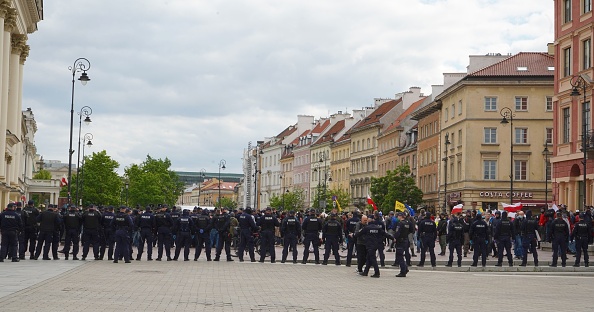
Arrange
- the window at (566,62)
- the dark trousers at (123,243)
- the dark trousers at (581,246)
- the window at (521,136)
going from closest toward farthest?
the dark trousers at (123,243) → the dark trousers at (581,246) → the window at (566,62) → the window at (521,136)

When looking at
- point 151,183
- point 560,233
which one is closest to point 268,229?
point 560,233

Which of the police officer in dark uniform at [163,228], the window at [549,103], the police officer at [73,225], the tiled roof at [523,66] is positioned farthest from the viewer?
the tiled roof at [523,66]

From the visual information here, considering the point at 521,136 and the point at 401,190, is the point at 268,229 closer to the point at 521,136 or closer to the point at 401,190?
the point at 521,136

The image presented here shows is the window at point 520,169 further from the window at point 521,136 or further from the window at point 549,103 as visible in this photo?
the window at point 549,103

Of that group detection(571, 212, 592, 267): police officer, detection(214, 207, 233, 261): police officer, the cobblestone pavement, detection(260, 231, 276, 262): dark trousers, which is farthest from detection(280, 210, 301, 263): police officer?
detection(571, 212, 592, 267): police officer

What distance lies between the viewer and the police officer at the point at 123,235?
28.9m

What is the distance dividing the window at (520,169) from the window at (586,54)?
24164 mm

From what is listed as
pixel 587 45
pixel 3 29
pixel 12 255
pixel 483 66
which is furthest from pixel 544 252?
pixel 483 66

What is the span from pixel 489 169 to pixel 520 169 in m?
2.37

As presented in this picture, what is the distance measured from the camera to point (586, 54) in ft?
162

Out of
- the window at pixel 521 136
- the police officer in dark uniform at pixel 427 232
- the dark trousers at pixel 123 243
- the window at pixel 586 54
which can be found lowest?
the dark trousers at pixel 123 243

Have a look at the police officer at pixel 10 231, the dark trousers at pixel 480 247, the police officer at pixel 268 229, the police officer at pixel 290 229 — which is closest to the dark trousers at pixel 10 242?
the police officer at pixel 10 231

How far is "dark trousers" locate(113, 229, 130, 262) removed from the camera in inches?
1136

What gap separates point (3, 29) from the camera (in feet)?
137
